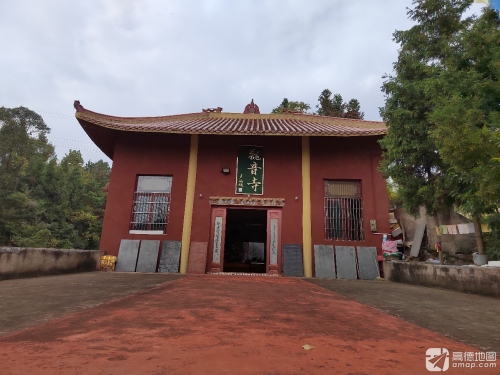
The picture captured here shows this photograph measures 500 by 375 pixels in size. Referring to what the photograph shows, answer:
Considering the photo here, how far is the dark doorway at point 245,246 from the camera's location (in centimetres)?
1212

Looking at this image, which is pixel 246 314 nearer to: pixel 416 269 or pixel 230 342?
pixel 230 342

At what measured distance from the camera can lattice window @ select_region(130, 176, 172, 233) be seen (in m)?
7.91

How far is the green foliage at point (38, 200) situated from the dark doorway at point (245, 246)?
1187cm

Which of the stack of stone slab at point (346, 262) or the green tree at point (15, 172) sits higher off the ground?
the green tree at point (15, 172)

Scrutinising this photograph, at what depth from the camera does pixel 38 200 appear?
20.2m

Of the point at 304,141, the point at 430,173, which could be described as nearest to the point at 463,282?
the point at 430,173

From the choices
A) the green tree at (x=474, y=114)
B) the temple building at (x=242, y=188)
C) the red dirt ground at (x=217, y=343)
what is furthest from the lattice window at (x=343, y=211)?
the red dirt ground at (x=217, y=343)

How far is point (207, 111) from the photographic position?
11.0 m

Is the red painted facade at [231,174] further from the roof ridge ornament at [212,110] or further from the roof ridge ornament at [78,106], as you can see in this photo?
the roof ridge ornament at [212,110]

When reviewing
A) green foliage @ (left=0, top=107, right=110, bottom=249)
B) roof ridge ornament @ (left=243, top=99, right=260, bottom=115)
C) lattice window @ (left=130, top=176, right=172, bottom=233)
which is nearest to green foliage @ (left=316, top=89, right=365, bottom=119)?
roof ridge ornament @ (left=243, top=99, right=260, bottom=115)

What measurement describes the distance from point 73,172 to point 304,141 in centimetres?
2133

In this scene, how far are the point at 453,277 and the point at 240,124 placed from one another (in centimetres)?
701

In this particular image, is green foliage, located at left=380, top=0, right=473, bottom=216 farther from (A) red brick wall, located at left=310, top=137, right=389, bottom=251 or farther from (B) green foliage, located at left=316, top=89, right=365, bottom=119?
(B) green foliage, located at left=316, top=89, right=365, bottom=119

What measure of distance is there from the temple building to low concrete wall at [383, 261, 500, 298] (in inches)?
57.6
